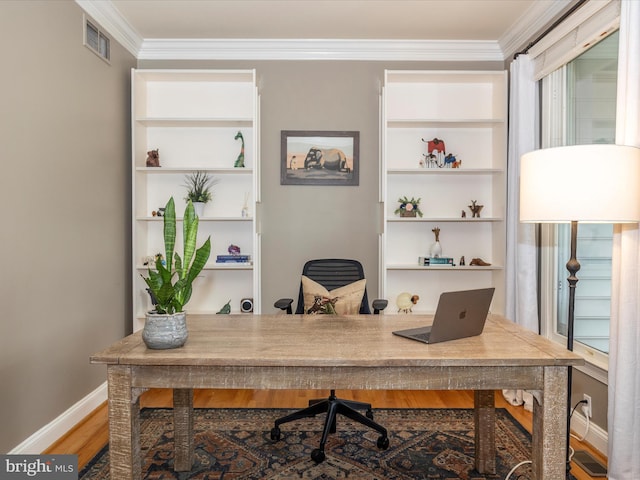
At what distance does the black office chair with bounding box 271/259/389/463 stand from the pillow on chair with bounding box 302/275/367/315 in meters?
0.12

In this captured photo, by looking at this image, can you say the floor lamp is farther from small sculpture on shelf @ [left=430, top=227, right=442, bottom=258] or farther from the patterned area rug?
small sculpture on shelf @ [left=430, top=227, right=442, bottom=258]

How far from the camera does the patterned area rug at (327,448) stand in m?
2.11

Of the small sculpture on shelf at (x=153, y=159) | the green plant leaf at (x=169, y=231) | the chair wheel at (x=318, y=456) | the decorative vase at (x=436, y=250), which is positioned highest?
the small sculpture on shelf at (x=153, y=159)

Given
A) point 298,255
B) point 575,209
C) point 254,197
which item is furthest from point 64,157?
point 575,209


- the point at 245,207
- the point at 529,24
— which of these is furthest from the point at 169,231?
the point at 529,24

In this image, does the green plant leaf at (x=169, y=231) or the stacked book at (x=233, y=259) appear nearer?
the green plant leaf at (x=169, y=231)

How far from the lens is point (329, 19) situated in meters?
3.19

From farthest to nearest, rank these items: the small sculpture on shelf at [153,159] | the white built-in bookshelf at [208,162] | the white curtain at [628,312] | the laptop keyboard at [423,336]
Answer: the white built-in bookshelf at [208,162], the small sculpture on shelf at [153,159], the white curtain at [628,312], the laptop keyboard at [423,336]

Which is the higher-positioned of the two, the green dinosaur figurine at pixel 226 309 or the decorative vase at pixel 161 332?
the decorative vase at pixel 161 332

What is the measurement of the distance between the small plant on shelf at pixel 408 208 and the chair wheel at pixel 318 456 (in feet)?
6.65

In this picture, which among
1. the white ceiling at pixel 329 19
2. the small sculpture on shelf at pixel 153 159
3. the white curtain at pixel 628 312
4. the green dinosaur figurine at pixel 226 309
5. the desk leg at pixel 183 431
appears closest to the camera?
the white curtain at pixel 628 312

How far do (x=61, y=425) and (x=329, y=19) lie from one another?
326 cm

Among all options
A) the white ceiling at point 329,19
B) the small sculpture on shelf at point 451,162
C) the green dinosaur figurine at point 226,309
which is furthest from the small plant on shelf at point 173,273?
the small sculpture on shelf at point 451,162

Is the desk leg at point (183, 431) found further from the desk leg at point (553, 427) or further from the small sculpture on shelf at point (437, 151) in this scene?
the small sculpture on shelf at point (437, 151)
